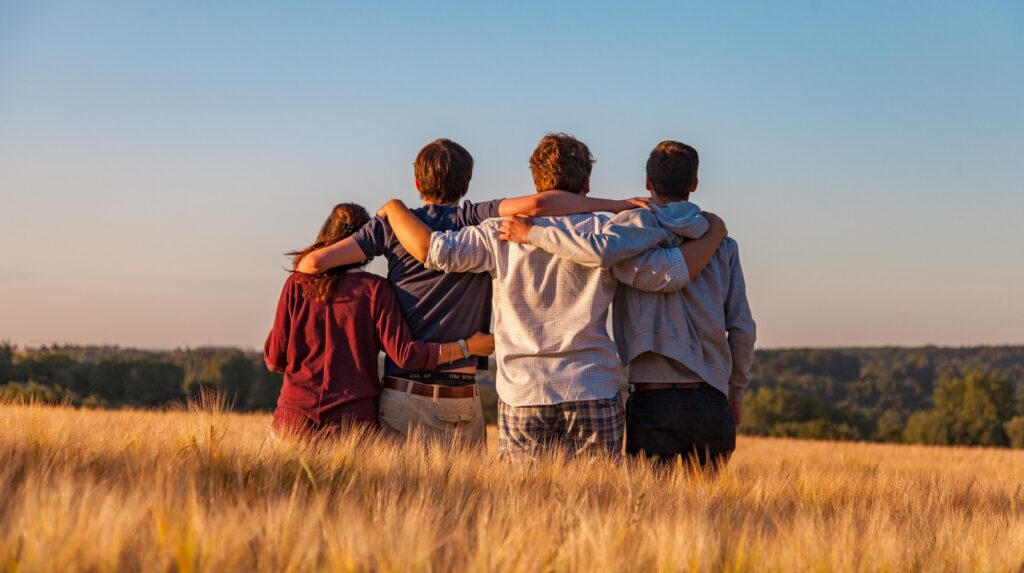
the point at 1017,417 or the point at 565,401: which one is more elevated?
the point at 565,401

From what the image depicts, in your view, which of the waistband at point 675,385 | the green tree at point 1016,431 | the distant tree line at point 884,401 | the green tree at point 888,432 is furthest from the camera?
the green tree at point 888,432

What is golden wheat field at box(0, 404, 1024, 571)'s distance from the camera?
2.96 meters

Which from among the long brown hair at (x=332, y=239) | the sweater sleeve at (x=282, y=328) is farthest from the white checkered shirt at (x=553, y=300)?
the sweater sleeve at (x=282, y=328)

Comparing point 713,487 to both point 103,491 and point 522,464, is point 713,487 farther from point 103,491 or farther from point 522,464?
point 103,491

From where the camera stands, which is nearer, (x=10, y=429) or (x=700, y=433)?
(x=10, y=429)

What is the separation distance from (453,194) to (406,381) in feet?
3.56

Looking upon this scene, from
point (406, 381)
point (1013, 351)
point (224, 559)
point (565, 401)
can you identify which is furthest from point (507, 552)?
point (1013, 351)

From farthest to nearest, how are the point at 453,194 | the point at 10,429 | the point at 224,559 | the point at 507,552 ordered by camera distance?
the point at 453,194 → the point at 10,429 → the point at 507,552 → the point at 224,559

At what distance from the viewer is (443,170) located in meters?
5.50

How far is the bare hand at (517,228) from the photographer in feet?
17.0

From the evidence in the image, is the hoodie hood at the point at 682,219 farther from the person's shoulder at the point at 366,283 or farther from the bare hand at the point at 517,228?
the person's shoulder at the point at 366,283

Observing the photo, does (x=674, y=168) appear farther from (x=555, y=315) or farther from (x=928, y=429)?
(x=928, y=429)

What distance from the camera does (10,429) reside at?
470cm

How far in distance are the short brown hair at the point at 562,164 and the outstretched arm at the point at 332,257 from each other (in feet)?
3.56
